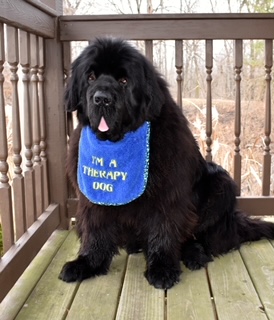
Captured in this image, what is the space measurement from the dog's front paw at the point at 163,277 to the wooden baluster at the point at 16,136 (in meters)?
0.64

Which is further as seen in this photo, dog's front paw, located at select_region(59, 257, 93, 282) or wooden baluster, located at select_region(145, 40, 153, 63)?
wooden baluster, located at select_region(145, 40, 153, 63)

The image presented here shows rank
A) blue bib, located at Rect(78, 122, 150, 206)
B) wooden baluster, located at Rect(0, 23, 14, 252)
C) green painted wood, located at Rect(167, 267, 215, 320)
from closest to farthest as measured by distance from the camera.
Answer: green painted wood, located at Rect(167, 267, 215, 320) < wooden baluster, located at Rect(0, 23, 14, 252) < blue bib, located at Rect(78, 122, 150, 206)

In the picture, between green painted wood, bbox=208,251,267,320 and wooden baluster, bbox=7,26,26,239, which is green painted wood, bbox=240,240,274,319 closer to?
green painted wood, bbox=208,251,267,320

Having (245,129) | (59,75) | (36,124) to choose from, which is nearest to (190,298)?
(36,124)

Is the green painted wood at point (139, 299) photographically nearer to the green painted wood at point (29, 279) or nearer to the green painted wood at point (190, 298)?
the green painted wood at point (190, 298)

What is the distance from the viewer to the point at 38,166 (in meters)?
2.39

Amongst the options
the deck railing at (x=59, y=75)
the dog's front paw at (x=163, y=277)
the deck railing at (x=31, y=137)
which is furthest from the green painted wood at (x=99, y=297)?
the deck railing at (x=59, y=75)

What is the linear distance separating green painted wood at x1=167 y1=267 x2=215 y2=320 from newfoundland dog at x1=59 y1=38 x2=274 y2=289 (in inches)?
2.0

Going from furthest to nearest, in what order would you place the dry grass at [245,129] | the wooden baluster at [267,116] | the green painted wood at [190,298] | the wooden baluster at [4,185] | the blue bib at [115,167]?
the dry grass at [245,129]
the wooden baluster at [267,116]
the blue bib at [115,167]
the wooden baluster at [4,185]
the green painted wood at [190,298]

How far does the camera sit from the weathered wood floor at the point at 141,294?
1.63 metres

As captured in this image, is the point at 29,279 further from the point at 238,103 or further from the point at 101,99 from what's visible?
the point at 238,103

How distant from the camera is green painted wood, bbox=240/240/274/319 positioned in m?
1.73

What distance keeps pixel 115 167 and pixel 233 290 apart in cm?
A: 70

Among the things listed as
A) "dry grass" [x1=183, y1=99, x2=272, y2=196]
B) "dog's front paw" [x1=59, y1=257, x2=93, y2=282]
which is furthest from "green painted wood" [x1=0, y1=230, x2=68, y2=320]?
"dry grass" [x1=183, y1=99, x2=272, y2=196]
